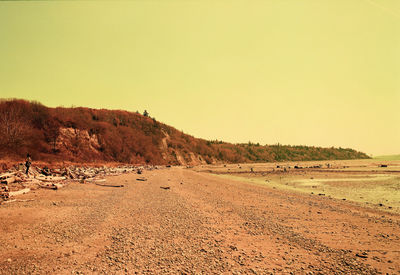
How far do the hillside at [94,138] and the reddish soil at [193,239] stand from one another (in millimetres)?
26491

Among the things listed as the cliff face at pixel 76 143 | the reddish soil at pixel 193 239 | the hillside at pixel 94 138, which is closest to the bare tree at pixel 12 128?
the hillside at pixel 94 138

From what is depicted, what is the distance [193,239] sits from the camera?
6129 mm

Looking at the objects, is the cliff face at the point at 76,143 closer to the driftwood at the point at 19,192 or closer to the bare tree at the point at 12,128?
the bare tree at the point at 12,128

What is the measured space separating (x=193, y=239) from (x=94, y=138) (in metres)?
39.2

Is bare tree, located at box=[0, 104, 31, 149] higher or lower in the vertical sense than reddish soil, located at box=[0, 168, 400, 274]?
higher

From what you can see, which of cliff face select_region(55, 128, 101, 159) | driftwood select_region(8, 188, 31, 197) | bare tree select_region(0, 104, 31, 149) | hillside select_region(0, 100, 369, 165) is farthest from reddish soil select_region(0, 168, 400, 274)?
cliff face select_region(55, 128, 101, 159)

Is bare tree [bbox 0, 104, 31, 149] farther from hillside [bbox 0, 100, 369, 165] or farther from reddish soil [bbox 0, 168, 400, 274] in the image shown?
reddish soil [bbox 0, 168, 400, 274]

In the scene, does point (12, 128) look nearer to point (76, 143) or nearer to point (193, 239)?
point (76, 143)

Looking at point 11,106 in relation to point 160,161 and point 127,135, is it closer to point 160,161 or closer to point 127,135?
point 127,135

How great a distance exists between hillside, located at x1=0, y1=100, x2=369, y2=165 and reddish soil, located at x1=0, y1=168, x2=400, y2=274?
26.5 meters

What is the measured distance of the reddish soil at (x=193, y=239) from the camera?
15.4ft

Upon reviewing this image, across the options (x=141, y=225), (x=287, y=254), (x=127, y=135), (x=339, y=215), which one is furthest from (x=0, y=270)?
(x=127, y=135)

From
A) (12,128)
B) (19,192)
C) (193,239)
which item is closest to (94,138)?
(12,128)

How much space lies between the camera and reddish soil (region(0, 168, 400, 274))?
4.71 meters
